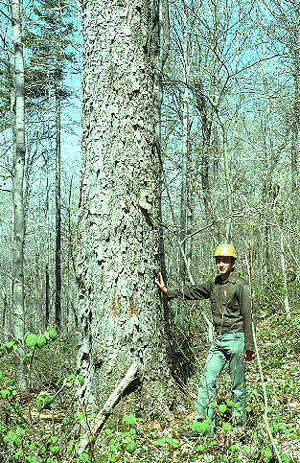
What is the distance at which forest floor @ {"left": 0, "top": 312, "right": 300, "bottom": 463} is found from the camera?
8.32 feet

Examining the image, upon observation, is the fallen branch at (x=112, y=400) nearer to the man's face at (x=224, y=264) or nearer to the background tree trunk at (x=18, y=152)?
the man's face at (x=224, y=264)

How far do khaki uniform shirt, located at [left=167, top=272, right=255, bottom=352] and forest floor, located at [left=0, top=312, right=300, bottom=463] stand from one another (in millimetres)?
716

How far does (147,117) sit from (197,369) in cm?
282

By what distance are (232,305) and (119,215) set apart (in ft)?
4.78

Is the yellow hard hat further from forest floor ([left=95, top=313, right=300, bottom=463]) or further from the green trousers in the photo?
forest floor ([left=95, top=313, right=300, bottom=463])

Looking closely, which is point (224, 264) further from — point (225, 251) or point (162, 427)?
point (162, 427)

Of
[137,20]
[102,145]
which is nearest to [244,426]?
[102,145]

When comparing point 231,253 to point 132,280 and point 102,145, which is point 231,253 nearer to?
point 132,280

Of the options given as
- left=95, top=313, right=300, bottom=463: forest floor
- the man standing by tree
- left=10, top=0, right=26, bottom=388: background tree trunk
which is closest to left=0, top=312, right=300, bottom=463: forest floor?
left=95, top=313, right=300, bottom=463: forest floor

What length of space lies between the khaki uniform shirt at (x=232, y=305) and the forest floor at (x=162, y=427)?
0.72 meters

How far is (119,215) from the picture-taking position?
11.7 feet

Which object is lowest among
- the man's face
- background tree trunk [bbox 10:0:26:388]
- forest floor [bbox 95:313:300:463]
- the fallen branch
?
forest floor [bbox 95:313:300:463]

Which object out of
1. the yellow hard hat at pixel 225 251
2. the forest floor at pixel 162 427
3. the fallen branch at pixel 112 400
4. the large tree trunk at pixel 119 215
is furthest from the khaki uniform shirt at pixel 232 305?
the fallen branch at pixel 112 400

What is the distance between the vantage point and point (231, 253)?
13.0ft
